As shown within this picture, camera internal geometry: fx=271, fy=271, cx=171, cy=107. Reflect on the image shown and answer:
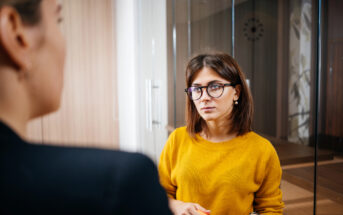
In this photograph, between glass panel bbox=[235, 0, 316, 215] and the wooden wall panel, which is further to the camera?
the wooden wall panel

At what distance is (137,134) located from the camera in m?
4.01

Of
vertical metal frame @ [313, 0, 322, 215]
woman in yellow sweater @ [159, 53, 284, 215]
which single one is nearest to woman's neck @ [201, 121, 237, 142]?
woman in yellow sweater @ [159, 53, 284, 215]

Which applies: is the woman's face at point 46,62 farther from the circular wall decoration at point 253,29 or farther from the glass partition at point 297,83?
the circular wall decoration at point 253,29

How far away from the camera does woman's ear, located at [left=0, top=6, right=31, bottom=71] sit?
0.32m

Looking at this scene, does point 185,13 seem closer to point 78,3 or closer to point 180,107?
point 180,107

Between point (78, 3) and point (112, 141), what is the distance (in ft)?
7.67

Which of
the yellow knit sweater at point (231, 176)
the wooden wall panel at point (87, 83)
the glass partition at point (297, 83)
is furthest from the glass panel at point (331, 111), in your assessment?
the wooden wall panel at point (87, 83)

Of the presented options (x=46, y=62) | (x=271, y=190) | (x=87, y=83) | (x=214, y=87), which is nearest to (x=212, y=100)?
(x=214, y=87)

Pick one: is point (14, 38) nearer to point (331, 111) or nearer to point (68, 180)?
point (68, 180)

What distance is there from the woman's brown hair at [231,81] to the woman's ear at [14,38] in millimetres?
894

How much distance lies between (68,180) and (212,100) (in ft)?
2.95

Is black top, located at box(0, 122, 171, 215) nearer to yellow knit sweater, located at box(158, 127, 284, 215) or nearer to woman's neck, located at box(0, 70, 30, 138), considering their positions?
woman's neck, located at box(0, 70, 30, 138)

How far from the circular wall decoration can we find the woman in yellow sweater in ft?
2.28

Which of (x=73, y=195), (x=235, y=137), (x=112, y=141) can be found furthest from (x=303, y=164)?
(x=112, y=141)
